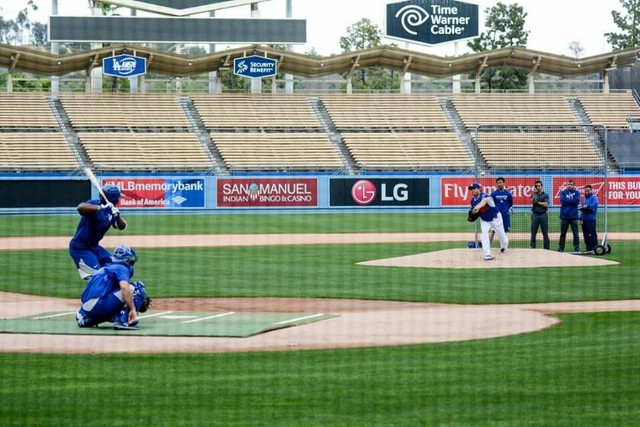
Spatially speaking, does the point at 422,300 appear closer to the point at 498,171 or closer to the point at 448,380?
the point at 448,380

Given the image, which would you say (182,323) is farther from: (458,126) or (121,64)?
(458,126)

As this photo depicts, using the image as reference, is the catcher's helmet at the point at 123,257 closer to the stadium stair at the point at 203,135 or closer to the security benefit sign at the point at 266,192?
the security benefit sign at the point at 266,192

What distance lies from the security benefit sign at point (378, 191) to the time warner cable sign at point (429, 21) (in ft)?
46.2

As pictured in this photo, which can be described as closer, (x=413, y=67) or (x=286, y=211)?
(x=286, y=211)

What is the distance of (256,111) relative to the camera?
2281 inches

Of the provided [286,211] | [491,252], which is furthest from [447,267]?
[286,211]

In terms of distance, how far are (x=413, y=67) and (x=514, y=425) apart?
52.2m

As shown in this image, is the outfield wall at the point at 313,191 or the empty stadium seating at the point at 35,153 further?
the empty stadium seating at the point at 35,153

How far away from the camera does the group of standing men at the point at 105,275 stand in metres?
14.2

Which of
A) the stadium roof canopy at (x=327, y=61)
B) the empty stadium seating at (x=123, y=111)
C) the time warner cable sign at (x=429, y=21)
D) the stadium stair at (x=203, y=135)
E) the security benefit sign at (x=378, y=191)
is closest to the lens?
the security benefit sign at (x=378, y=191)

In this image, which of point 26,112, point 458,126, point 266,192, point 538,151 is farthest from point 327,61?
point 26,112

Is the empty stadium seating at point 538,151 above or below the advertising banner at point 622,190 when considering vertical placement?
above

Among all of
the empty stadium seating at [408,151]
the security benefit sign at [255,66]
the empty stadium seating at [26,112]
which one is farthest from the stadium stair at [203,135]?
the empty stadium seating at [26,112]

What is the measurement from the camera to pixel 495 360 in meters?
12.0
